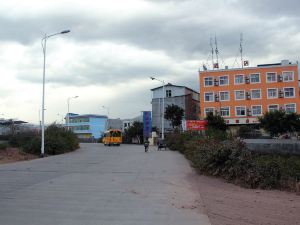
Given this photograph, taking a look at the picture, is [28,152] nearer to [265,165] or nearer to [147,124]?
[265,165]

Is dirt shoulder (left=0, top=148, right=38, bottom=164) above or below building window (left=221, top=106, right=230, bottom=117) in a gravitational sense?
below

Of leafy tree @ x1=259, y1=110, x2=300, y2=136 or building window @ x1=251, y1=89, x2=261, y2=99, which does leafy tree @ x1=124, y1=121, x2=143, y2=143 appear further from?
leafy tree @ x1=259, y1=110, x2=300, y2=136

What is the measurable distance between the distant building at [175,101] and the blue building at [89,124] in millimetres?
39991

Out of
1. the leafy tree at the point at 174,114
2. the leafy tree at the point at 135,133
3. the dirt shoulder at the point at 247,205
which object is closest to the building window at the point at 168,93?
the leafy tree at the point at 135,133

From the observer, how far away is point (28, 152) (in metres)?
40.2

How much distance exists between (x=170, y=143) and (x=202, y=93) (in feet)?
136

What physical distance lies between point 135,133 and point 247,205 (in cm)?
8616

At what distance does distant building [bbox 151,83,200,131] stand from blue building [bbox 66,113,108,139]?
131ft

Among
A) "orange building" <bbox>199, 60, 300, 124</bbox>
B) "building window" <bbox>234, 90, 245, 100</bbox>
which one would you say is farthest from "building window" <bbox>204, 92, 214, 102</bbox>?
"building window" <bbox>234, 90, 245, 100</bbox>

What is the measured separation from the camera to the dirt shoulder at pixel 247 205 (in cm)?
961

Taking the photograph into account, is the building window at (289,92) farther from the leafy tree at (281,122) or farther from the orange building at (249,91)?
the leafy tree at (281,122)

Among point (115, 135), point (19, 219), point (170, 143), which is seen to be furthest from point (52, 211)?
point (115, 135)

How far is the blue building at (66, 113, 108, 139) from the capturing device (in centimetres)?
14750

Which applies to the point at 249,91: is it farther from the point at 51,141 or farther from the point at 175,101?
the point at 51,141
